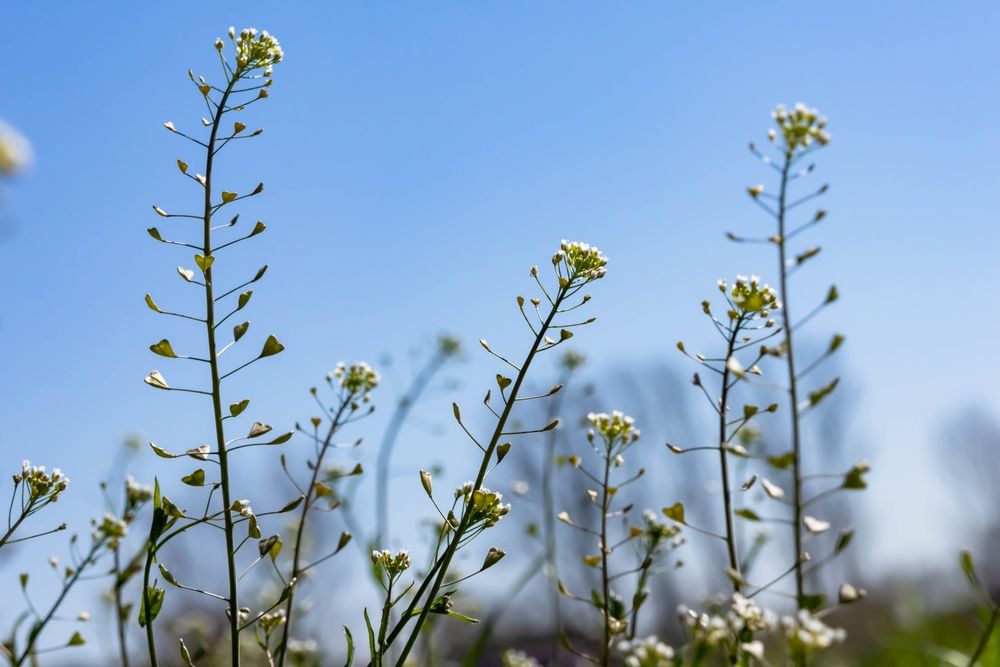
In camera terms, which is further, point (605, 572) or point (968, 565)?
point (605, 572)

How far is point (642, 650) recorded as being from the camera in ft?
4.52

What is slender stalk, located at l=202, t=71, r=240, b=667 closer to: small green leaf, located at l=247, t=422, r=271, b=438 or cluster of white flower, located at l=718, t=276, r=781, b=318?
small green leaf, located at l=247, t=422, r=271, b=438

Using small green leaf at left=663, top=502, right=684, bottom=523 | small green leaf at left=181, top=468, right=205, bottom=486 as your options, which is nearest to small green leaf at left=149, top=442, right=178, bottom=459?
small green leaf at left=181, top=468, right=205, bottom=486

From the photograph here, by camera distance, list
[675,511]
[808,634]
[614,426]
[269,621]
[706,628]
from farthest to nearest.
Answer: [614,426] < [269,621] < [675,511] < [706,628] < [808,634]

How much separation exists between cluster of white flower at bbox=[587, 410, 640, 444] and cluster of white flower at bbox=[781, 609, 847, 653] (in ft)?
2.59

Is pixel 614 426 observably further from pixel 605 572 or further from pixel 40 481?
pixel 40 481

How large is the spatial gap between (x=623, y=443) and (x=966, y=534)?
38072mm

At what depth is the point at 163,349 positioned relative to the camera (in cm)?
173

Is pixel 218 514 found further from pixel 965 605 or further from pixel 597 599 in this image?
pixel 965 605

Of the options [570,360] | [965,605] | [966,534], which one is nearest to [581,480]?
[965,605]

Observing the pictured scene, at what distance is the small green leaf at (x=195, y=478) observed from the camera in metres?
1.65

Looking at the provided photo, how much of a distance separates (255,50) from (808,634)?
1593 millimetres

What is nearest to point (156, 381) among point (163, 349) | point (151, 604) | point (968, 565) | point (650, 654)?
point (163, 349)

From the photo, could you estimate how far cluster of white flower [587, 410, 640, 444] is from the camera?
83.8 inches
